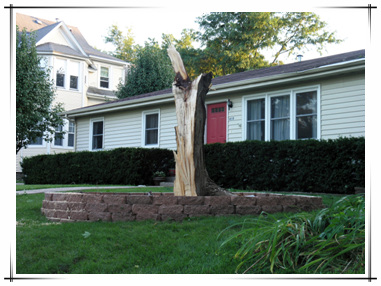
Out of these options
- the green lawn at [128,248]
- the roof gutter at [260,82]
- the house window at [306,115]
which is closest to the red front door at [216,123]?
the roof gutter at [260,82]

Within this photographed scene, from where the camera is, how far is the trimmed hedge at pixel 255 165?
9383 mm

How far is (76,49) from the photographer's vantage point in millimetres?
26219

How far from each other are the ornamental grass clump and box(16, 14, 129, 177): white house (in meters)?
20.5

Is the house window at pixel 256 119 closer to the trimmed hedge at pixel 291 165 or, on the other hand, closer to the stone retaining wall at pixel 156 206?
the trimmed hedge at pixel 291 165

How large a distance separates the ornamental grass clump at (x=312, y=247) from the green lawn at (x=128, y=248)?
0.09m

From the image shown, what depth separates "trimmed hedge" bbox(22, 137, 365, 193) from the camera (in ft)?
30.8

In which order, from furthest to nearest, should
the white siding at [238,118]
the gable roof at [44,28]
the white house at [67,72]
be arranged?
the gable roof at [44,28], the white house at [67,72], the white siding at [238,118]

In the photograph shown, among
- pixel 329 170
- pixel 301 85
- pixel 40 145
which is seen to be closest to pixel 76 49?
pixel 40 145

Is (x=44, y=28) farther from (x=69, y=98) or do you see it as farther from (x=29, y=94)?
(x=29, y=94)

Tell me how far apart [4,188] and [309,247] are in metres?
2.60

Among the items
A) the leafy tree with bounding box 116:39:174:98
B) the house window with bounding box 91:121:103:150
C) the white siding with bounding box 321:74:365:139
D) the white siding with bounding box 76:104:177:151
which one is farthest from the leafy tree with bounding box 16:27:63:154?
the white siding with bounding box 321:74:365:139

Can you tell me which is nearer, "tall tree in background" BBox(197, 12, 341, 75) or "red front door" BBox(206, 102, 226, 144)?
"red front door" BBox(206, 102, 226, 144)

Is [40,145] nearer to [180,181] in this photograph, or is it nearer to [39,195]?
[39,195]

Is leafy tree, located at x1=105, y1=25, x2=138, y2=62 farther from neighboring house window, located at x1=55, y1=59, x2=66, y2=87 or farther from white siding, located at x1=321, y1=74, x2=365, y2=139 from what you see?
white siding, located at x1=321, y1=74, x2=365, y2=139
